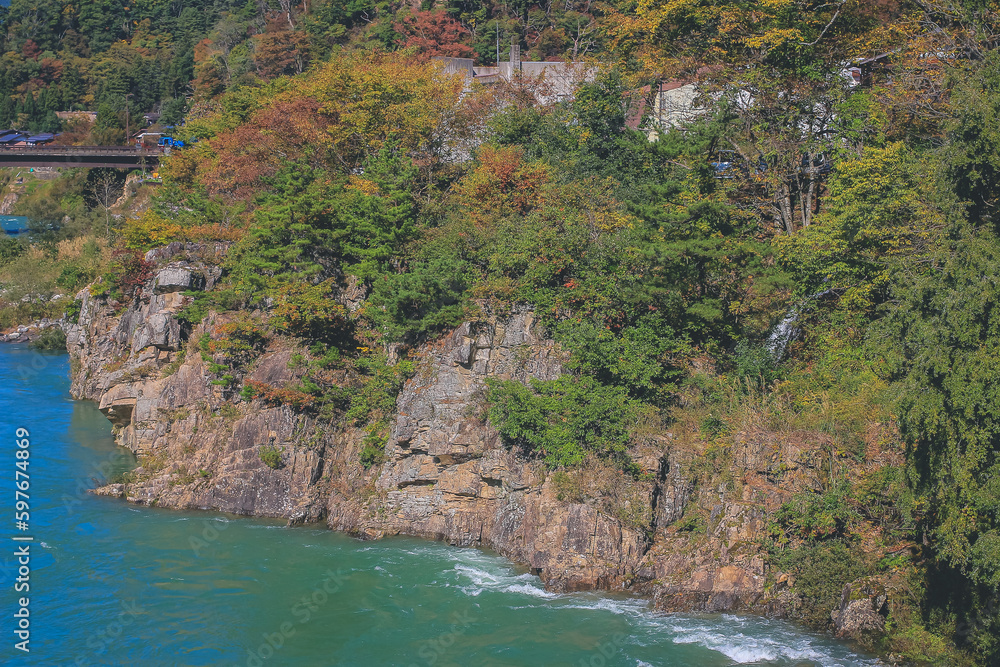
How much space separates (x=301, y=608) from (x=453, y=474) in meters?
4.95

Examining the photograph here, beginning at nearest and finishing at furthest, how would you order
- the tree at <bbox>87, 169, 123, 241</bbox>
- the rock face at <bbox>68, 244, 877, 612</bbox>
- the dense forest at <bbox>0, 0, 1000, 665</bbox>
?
the dense forest at <bbox>0, 0, 1000, 665</bbox>
the rock face at <bbox>68, 244, 877, 612</bbox>
the tree at <bbox>87, 169, 123, 241</bbox>

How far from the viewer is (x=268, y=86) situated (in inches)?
1428

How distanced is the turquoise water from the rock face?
66 cm

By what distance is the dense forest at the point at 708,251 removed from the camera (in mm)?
14680

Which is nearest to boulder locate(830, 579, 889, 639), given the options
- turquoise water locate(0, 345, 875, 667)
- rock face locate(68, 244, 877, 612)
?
rock face locate(68, 244, 877, 612)

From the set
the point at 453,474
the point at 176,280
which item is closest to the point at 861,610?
the point at 453,474

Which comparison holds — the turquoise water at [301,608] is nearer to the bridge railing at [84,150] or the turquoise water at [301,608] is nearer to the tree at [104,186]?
the bridge railing at [84,150]

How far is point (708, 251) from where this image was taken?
826 inches

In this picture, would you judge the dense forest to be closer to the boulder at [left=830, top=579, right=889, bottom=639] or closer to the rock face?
the boulder at [left=830, top=579, right=889, bottom=639]

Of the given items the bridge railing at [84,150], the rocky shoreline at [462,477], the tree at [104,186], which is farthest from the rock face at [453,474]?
the tree at [104,186]

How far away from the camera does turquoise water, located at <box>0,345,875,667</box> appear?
51.3ft

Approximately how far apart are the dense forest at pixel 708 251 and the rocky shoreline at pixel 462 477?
1.85 ft

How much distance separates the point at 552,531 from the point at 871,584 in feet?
21.0

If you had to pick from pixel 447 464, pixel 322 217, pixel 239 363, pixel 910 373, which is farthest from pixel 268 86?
pixel 910 373
